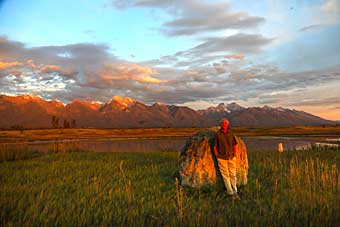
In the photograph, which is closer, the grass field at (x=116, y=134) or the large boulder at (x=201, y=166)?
the large boulder at (x=201, y=166)

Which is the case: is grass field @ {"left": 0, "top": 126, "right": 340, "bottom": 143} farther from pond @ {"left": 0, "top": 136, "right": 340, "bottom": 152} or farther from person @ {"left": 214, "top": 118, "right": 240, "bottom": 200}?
person @ {"left": 214, "top": 118, "right": 240, "bottom": 200}

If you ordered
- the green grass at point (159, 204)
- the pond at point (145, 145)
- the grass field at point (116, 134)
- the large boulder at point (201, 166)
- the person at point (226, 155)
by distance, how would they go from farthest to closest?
the grass field at point (116, 134), the pond at point (145, 145), the large boulder at point (201, 166), the person at point (226, 155), the green grass at point (159, 204)

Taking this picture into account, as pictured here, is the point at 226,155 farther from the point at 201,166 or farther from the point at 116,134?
the point at 116,134

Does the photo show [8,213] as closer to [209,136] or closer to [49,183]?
[49,183]

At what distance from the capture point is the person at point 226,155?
1015cm

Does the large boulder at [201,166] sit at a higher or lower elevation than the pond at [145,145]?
higher

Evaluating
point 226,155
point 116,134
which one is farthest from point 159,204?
point 116,134

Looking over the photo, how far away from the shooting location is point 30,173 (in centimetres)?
1446

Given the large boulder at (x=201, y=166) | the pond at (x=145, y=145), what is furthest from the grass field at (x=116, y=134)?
the large boulder at (x=201, y=166)

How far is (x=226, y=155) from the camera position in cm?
1012

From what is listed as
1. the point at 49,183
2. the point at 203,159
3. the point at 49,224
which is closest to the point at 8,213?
the point at 49,224

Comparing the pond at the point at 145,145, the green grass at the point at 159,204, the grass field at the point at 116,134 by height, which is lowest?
the grass field at the point at 116,134

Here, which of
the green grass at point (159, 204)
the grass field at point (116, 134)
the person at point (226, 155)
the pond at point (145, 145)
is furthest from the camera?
the grass field at point (116, 134)

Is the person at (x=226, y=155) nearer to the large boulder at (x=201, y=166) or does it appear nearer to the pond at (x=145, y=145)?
the large boulder at (x=201, y=166)
